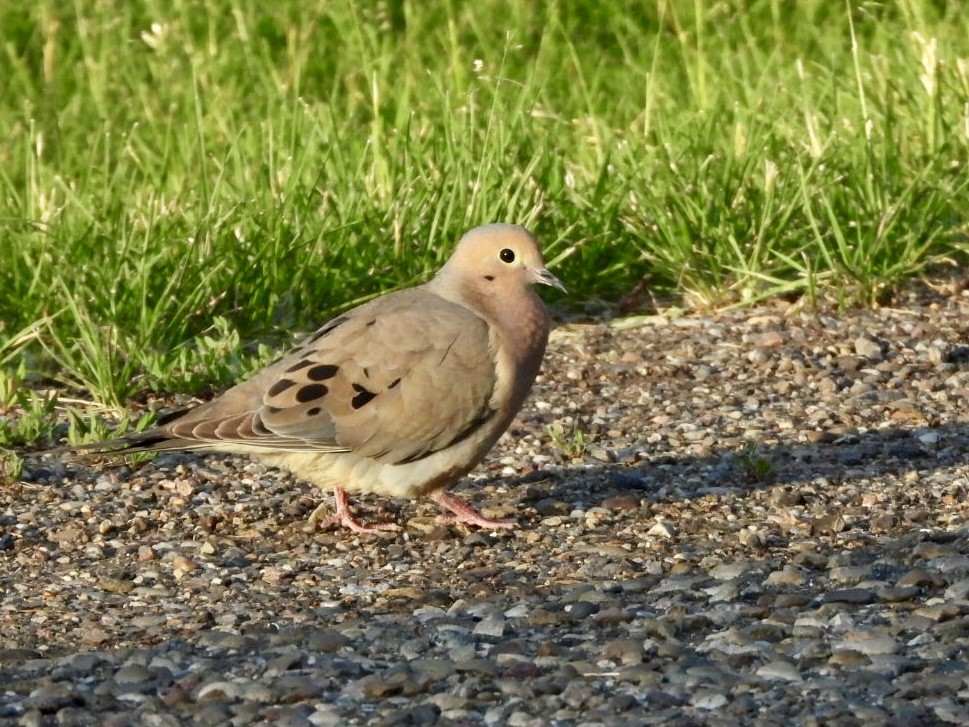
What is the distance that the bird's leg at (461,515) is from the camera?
5.04 m

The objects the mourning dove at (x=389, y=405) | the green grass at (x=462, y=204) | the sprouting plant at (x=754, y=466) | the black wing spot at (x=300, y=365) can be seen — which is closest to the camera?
the mourning dove at (x=389, y=405)

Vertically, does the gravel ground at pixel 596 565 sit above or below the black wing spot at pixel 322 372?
below

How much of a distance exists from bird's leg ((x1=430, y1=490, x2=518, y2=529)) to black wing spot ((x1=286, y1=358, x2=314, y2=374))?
0.52m

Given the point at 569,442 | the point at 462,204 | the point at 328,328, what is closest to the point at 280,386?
the point at 328,328

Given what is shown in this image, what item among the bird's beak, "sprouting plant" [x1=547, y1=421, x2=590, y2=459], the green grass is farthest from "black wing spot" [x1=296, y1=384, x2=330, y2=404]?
the green grass

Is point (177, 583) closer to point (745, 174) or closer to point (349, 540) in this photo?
point (349, 540)

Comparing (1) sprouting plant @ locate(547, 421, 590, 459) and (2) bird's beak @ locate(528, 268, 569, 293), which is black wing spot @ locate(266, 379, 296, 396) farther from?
(1) sprouting plant @ locate(547, 421, 590, 459)

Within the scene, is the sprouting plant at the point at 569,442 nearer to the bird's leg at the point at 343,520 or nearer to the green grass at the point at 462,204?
the bird's leg at the point at 343,520

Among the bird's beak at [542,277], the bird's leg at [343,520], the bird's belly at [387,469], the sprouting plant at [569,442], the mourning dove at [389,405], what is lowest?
the sprouting plant at [569,442]

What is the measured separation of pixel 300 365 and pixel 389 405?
1.01 ft

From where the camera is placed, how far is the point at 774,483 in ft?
17.4

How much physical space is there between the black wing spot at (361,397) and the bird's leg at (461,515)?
349mm

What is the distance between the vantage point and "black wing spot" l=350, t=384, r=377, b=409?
5055 mm

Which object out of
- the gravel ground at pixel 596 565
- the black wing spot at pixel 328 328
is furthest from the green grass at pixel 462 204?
the black wing spot at pixel 328 328
